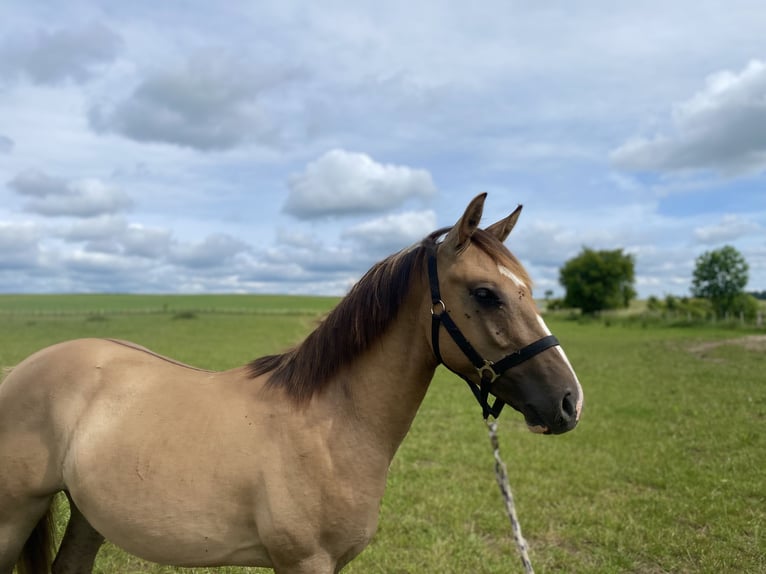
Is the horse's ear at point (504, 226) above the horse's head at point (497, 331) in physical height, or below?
above

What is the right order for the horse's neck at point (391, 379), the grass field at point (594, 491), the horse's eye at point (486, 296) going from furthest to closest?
1. the grass field at point (594, 491)
2. the horse's neck at point (391, 379)
3. the horse's eye at point (486, 296)

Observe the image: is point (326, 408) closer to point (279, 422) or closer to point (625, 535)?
point (279, 422)

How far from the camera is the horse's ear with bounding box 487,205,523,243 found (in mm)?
2404

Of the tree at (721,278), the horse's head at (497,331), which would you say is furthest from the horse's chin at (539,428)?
the tree at (721,278)

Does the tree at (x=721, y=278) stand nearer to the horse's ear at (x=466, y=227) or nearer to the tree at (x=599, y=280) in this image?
the tree at (x=599, y=280)

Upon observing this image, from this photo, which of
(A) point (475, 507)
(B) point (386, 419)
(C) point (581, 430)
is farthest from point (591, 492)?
(B) point (386, 419)

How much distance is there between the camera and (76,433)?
234 cm

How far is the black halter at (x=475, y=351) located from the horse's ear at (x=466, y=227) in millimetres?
108

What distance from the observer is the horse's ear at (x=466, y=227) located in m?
2.08

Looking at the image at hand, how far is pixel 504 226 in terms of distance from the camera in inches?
95.4

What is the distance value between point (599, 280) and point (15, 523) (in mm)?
65777

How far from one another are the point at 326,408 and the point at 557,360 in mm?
1023

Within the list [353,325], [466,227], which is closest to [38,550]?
[353,325]

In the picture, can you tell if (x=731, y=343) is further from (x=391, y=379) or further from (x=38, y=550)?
(x=38, y=550)
